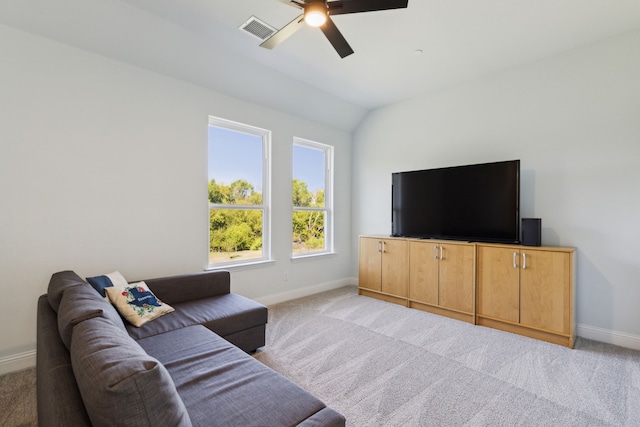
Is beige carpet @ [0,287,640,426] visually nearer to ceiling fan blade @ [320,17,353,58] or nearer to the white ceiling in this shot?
ceiling fan blade @ [320,17,353,58]

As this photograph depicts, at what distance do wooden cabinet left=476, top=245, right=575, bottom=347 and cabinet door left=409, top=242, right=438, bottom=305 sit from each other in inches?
19.4

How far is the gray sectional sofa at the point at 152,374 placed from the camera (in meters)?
0.74

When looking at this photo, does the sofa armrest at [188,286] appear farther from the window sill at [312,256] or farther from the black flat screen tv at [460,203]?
the black flat screen tv at [460,203]

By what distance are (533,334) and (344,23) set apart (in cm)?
353

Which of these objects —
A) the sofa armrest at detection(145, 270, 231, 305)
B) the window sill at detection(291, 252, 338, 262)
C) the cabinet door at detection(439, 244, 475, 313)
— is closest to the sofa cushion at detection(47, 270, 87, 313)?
the sofa armrest at detection(145, 270, 231, 305)

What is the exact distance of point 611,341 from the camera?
2.85 meters

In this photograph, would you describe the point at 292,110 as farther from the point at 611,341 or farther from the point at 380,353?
the point at 611,341

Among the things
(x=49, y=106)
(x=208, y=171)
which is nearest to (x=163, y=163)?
(x=208, y=171)

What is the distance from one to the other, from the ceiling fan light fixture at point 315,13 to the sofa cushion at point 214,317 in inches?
89.9

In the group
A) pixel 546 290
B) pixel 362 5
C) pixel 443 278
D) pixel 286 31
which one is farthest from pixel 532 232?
pixel 286 31

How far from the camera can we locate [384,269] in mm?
4098

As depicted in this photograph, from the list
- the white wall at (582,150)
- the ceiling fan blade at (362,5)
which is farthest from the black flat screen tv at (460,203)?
the ceiling fan blade at (362,5)

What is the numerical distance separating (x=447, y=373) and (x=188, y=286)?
2.33 m

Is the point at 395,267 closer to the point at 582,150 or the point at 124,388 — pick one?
the point at 582,150
